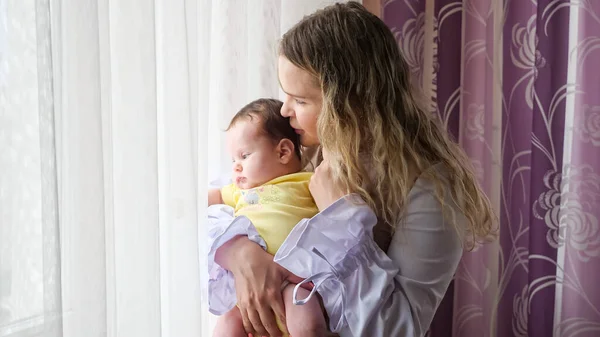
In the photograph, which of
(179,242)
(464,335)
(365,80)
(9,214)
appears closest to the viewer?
(9,214)

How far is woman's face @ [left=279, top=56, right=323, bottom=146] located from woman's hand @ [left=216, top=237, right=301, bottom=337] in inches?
9.7

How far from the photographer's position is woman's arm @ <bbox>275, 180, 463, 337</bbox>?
43.3 inches

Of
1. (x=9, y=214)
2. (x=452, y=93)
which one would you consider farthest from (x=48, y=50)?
(x=452, y=93)

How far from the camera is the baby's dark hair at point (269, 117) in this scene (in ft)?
4.16

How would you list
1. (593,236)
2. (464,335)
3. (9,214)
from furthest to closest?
(464,335), (593,236), (9,214)

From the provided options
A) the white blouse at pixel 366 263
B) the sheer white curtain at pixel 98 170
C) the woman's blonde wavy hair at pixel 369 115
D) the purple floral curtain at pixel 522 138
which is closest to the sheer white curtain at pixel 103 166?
the sheer white curtain at pixel 98 170

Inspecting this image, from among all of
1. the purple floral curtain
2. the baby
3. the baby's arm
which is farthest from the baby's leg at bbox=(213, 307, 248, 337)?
the purple floral curtain

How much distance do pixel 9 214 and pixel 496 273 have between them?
1.52 meters

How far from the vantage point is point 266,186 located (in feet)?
4.07

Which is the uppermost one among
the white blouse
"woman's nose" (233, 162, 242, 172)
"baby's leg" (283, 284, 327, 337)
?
"woman's nose" (233, 162, 242, 172)

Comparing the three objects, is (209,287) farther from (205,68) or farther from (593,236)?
(593,236)

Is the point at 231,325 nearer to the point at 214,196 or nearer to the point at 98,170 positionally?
the point at 214,196

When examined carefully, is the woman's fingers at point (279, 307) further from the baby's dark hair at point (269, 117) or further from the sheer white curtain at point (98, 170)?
the baby's dark hair at point (269, 117)

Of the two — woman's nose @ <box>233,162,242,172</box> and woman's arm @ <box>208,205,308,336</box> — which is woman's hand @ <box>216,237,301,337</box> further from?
woman's nose @ <box>233,162,242,172</box>
